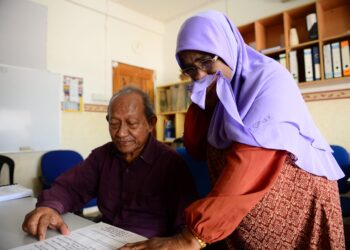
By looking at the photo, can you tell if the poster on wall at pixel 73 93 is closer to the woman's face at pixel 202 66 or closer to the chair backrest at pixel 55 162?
the chair backrest at pixel 55 162

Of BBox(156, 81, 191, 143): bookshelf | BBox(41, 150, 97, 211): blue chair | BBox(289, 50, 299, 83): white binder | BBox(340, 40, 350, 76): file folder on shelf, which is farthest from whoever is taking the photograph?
BBox(156, 81, 191, 143): bookshelf

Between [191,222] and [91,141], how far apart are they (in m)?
3.03

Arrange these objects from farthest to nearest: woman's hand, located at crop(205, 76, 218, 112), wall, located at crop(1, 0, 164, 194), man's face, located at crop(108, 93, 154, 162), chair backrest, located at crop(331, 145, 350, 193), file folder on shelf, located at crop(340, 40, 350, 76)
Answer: wall, located at crop(1, 0, 164, 194) → file folder on shelf, located at crop(340, 40, 350, 76) → chair backrest, located at crop(331, 145, 350, 193) → man's face, located at crop(108, 93, 154, 162) → woman's hand, located at crop(205, 76, 218, 112)

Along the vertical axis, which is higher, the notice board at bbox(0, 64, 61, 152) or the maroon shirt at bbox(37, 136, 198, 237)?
the notice board at bbox(0, 64, 61, 152)

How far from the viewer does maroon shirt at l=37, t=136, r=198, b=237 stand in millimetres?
1062

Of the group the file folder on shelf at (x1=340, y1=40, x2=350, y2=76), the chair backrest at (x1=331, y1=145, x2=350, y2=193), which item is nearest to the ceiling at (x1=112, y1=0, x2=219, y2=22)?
the file folder on shelf at (x1=340, y1=40, x2=350, y2=76)

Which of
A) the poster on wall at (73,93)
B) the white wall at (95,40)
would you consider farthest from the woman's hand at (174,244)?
the white wall at (95,40)

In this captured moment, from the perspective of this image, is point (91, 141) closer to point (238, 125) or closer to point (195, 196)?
point (195, 196)

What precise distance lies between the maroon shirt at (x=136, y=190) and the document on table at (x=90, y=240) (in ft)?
0.73

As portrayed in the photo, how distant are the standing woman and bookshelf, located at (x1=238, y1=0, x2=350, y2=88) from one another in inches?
79.8

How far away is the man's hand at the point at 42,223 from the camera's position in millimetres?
850

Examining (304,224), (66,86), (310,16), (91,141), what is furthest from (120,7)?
(304,224)

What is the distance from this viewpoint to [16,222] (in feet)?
3.21

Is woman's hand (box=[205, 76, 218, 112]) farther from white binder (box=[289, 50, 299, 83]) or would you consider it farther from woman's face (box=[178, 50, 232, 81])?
white binder (box=[289, 50, 299, 83])
